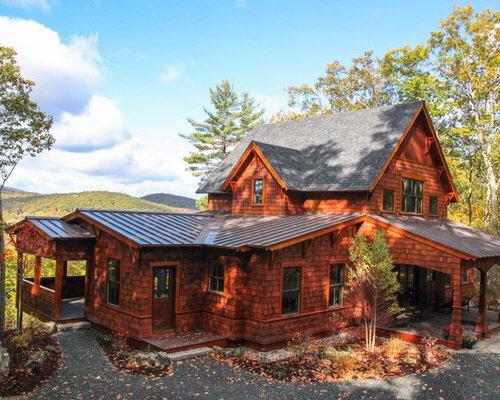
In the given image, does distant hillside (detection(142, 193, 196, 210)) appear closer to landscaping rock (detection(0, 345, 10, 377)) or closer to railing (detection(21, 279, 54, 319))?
railing (detection(21, 279, 54, 319))

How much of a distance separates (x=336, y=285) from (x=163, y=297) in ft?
22.0

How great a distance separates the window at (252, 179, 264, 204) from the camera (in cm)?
2100

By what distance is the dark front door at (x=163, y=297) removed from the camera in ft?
51.2

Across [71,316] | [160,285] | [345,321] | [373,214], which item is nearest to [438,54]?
[373,214]

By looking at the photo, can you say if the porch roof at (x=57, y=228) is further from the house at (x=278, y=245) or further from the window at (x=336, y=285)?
the window at (x=336, y=285)

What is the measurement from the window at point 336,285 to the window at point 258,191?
16.6 ft

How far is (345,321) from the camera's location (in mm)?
17984

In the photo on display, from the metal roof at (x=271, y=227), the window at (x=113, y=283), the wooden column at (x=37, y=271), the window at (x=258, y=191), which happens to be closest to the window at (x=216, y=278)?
the metal roof at (x=271, y=227)

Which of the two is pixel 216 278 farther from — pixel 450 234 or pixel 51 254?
pixel 450 234

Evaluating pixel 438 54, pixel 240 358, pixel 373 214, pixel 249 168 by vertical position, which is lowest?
pixel 240 358

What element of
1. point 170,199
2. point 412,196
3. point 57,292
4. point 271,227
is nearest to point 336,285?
point 271,227

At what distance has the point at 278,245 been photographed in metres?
14.4

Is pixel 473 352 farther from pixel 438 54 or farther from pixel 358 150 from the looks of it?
pixel 438 54

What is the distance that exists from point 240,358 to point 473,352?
798 cm
